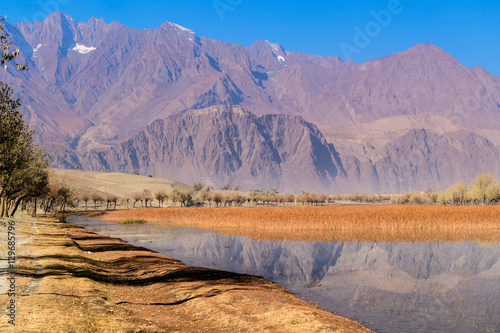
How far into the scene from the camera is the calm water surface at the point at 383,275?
58.0 feet

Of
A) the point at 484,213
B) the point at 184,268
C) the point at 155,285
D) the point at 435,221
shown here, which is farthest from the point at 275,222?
the point at 155,285

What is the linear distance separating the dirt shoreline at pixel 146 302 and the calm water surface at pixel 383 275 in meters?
2.58

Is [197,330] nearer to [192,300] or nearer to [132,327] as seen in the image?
[132,327]

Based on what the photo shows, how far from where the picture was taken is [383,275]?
2711cm

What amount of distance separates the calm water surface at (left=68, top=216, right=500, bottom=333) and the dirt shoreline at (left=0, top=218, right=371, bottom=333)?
8.46 ft

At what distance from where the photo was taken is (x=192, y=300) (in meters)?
18.7

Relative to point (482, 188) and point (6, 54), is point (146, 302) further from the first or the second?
point (482, 188)

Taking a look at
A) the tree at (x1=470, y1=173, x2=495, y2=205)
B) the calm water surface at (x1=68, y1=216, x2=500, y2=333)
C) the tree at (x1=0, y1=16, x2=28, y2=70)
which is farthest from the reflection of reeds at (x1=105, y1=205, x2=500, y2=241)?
the tree at (x1=470, y1=173, x2=495, y2=205)

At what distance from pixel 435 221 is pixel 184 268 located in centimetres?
4652

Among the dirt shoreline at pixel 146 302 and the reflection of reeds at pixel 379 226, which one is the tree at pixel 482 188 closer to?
the reflection of reeds at pixel 379 226

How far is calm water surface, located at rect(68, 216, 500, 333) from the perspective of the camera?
1769cm

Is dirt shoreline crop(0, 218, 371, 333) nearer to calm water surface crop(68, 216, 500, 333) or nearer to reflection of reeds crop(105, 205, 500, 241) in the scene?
calm water surface crop(68, 216, 500, 333)

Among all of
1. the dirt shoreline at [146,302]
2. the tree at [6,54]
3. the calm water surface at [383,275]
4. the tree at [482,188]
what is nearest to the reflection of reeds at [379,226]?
the calm water surface at [383,275]

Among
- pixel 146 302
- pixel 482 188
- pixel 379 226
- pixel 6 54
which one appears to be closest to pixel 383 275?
pixel 146 302
